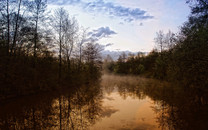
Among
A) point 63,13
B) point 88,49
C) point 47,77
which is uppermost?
point 63,13

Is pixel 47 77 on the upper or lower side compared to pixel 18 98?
upper

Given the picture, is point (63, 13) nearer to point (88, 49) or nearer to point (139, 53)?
point (88, 49)

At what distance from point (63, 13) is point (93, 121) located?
20.0 meters

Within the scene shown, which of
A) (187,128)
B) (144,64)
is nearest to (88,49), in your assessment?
(187,128)

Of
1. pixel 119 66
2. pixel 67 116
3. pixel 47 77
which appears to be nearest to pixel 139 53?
pixel 119 66

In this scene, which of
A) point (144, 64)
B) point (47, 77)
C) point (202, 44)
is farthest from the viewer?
point (144, 64)

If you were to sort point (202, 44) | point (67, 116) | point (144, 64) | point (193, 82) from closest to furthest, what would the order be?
point (67, 116) < point (202, 44) < point (193, 82) < point (144, 64)

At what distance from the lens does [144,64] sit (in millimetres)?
64625

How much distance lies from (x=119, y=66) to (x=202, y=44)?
73.4m

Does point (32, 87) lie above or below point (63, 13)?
below

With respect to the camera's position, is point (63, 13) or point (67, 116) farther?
point (63, 13)

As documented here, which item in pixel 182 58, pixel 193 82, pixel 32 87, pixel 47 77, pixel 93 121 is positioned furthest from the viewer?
pixel 47 77

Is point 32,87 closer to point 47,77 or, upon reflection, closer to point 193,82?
point 47,77

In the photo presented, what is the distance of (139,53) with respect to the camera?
8094 cm
